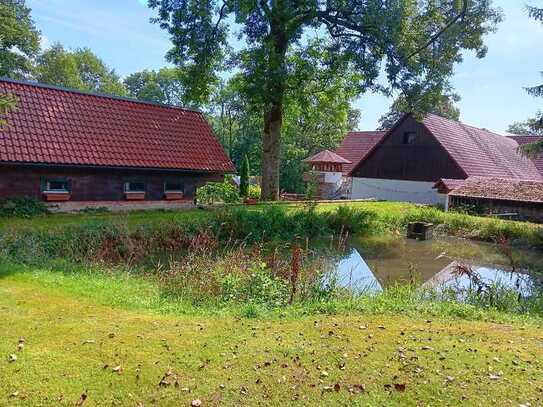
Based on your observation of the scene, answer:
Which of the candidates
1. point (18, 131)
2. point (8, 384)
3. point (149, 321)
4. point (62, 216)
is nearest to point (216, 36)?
point (18, 131)

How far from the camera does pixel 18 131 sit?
14.0 metres

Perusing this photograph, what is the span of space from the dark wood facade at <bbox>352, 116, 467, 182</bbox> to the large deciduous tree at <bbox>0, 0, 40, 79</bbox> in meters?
26.0

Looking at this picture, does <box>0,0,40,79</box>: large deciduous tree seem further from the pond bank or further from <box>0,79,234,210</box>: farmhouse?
the pond bank

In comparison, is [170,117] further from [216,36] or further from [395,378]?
[395,378]

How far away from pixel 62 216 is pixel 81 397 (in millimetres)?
10823

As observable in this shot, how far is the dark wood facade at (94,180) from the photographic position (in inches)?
545

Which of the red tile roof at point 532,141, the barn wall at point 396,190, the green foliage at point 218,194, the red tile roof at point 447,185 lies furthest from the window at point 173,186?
the red tile roof at point 532,141

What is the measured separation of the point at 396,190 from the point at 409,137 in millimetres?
3799

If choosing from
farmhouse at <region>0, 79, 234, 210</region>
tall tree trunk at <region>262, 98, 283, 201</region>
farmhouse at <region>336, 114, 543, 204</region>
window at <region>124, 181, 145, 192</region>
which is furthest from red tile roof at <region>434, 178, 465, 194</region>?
window at <region>124, 181, 145, 192</region>

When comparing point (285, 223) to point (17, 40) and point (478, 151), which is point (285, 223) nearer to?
point (478, 151)

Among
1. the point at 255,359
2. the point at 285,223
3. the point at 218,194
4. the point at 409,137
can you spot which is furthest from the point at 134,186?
the point at 409,137

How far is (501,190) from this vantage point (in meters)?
23.5

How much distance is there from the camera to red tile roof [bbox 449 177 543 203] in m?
22.4

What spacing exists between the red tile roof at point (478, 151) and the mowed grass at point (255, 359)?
2465cm
